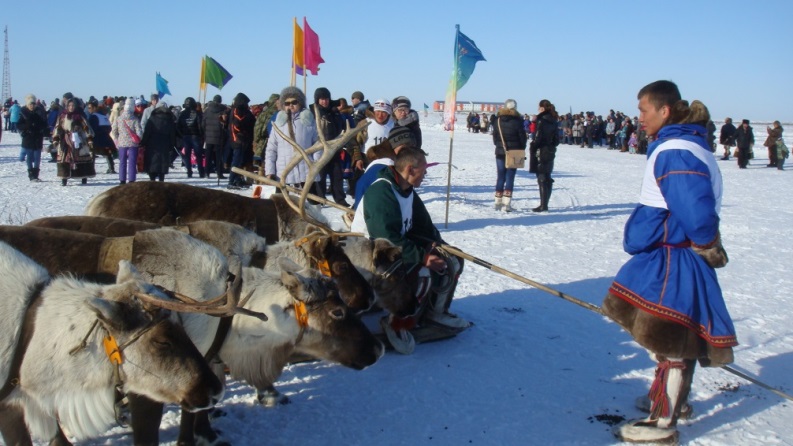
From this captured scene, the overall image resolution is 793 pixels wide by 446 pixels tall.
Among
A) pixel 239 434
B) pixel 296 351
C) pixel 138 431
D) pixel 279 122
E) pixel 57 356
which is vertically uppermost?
pixel 279 122

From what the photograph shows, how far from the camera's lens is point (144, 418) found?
118 inches

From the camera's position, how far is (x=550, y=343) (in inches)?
203

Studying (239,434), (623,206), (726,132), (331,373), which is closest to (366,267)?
(331,373)

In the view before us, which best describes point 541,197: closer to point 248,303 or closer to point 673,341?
point 673,341

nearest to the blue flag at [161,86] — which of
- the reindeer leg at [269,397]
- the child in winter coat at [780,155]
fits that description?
the reindeer leg at [269,397]

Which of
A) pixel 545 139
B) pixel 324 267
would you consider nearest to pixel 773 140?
pixel 545 139

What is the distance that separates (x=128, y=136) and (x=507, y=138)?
7.02 m

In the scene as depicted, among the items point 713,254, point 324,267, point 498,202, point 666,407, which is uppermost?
point 713,254

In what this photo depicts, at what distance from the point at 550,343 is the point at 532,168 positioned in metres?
7.11

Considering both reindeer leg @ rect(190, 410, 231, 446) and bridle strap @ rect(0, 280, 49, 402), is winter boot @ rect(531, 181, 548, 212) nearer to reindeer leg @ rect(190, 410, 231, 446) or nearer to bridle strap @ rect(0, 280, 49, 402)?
reindeer leg @ rect(190, 410, 231, 446)

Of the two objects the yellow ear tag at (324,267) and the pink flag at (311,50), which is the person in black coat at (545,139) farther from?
the yellow ear tag at (324,267)

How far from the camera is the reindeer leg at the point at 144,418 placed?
3.00m

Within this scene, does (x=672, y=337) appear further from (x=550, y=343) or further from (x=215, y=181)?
(x=215, y=181)

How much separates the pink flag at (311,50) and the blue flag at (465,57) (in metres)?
3.39
